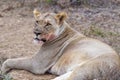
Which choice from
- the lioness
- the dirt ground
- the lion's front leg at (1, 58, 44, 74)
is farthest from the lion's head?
the dirt ground

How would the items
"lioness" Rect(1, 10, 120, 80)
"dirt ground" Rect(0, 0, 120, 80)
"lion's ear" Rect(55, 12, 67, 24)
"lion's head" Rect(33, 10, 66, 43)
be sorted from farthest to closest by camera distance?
"dirt ground" Rect(0, 0, 120, 80)
"lion's ear" Rect(55, 12, 67, 24)
"lion's head" Rect(33, 10, 66, 43)
"lioness" Rect(1, 10, 120, 80)

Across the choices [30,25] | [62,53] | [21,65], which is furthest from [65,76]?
[30,25]

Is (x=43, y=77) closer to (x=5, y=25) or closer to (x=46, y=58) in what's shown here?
(x=46, y=58)

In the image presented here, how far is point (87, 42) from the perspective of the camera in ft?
18.8

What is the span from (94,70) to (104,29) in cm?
273

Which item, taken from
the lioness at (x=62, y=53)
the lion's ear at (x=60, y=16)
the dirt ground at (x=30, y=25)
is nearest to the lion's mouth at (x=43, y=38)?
the lioness at (x=62, y=53)

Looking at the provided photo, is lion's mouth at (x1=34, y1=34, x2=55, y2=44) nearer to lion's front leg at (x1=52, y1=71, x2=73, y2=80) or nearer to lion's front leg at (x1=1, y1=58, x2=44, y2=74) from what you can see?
lion's front leg at (x1=1, y1=58, x2=44, y2=74)

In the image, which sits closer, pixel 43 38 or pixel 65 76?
pixel 65 76

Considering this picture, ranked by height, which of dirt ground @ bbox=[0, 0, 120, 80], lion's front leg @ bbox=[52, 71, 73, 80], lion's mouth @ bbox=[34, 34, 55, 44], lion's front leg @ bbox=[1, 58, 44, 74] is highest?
lion's mouth @ bbox=[34, 34, 55, 44]

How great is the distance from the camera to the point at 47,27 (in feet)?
18.6

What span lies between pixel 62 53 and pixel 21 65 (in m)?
0.54

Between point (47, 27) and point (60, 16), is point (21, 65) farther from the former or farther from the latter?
point (60, 16)

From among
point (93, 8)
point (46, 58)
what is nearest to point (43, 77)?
point (46, 58)

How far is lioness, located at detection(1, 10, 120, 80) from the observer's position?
5.22 metres
